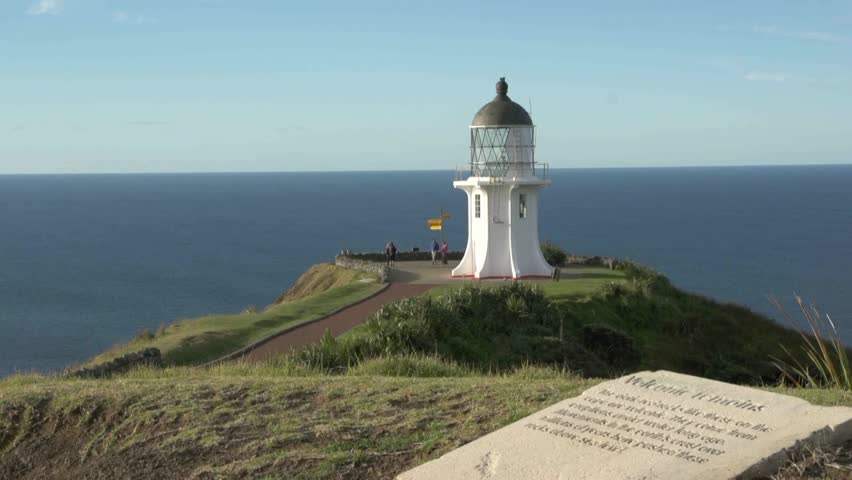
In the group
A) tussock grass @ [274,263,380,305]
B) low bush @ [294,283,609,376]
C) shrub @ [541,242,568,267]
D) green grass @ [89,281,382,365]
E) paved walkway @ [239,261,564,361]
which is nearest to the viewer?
low bush @ [294,283,609,376]

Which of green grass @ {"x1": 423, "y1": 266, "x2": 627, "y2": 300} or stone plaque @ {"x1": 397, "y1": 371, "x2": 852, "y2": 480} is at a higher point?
stone plaque @ {"x1": 397, "y1": 371, "x2": 852, "y2": 480}

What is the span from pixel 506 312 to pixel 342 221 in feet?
350

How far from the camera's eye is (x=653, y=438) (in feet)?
23.6

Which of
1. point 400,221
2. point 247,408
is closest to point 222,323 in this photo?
point 247,408

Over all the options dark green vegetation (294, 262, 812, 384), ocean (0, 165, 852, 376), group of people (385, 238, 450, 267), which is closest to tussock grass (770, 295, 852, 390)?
dark green vegetation (294, 262, 812, 384)

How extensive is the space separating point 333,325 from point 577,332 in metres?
6.14

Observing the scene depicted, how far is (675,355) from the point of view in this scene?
82.8ft

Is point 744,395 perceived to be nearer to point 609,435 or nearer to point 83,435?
Answer: point 609,435

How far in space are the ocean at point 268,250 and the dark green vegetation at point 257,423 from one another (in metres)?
31.5

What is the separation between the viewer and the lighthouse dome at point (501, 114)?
29172 mm

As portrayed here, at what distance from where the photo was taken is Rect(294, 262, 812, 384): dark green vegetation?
18.5 metres

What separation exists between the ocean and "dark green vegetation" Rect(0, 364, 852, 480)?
31475 millimetres

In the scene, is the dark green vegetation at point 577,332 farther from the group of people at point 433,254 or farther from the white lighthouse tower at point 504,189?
the group of people at point 433,254

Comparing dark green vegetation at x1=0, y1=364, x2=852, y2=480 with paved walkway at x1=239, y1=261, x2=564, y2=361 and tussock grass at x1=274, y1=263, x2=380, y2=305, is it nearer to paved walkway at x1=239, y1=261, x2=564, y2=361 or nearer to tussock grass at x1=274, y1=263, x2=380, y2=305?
paved walkway at x1=239, y1=261, x2=564, y2=361
